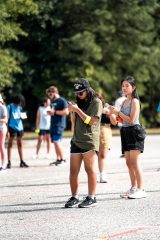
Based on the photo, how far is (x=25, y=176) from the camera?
1446 centimetres

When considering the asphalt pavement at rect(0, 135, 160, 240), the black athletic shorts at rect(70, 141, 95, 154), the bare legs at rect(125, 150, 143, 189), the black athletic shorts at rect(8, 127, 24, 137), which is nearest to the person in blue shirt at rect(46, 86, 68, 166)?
the black athletic shorts at rect(8, 127, 24, 137)

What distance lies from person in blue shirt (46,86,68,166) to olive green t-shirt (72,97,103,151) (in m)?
6.51

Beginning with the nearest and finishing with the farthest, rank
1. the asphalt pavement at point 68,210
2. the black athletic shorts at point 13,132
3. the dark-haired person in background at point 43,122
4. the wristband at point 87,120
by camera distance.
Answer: the asphalt pavement at point 68,210, the wristband at point 87,120, the black athletic shorts at point 13,132, the dark-haired person in background at point 43,122

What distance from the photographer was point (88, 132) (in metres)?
9.93

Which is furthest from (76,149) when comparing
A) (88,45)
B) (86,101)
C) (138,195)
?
(88,45)

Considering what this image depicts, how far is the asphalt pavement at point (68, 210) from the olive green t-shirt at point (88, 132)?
2.98 ft

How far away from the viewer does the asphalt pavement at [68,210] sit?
312 inches

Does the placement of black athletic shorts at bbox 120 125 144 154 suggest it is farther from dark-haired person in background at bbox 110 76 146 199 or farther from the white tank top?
the white tank top

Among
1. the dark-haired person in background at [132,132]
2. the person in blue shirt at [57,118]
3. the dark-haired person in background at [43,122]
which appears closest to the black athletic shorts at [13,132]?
the person in blue shirt at [57,118]

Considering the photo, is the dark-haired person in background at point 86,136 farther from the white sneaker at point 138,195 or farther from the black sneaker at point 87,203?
the white sneaker at point 138,195

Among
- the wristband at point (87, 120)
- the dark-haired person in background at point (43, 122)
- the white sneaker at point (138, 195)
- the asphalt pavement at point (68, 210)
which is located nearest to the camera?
the asphalt pavement at point (68, 210)

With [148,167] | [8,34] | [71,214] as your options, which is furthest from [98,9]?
[71,214]

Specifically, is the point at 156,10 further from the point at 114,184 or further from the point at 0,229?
the point at 0,229

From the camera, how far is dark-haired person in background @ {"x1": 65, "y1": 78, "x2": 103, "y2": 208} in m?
9.83
